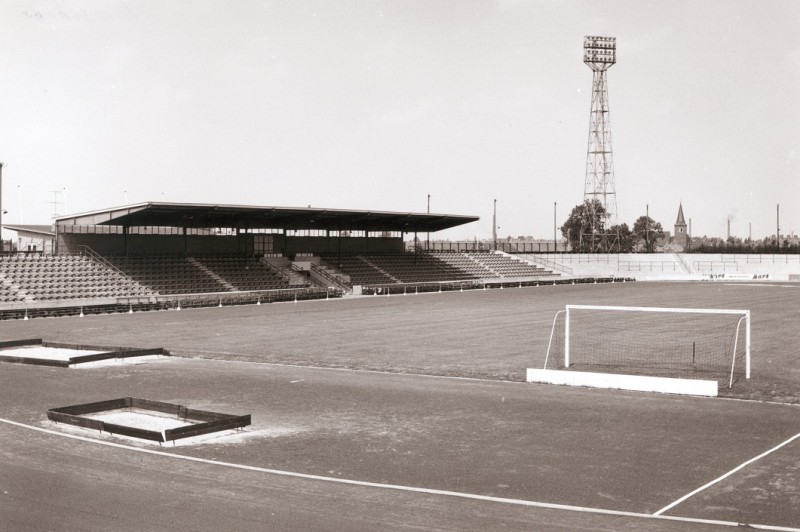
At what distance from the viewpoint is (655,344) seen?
26.7 m

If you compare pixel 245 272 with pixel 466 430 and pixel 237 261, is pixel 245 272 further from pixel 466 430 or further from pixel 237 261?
pixel 466 430

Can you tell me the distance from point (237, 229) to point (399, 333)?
1577 inches

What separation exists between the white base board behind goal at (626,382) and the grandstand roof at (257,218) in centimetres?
3971

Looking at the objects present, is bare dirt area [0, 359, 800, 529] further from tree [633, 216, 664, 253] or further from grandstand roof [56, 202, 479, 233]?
tree [633, 216, 664, 253]

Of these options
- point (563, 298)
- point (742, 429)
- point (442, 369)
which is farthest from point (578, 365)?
point (563, 298)

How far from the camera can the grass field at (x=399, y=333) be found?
22.0 m

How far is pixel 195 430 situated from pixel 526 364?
11566 millimetres

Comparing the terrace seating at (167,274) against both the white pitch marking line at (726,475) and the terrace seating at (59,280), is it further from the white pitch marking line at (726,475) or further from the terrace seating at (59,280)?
the white pitch marking line at (726,475)

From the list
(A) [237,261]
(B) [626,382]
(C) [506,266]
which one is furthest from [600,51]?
(B) [626,382]

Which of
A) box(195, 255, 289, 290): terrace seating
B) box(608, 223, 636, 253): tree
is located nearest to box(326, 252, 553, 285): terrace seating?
box(195, 255, 289, 290): terrace seating

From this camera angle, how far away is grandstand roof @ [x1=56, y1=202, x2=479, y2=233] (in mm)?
55094

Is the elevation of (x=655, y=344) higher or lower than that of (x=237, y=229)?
lower

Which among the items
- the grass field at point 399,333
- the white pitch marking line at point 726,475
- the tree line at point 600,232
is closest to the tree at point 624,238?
the tree line at point 600,232

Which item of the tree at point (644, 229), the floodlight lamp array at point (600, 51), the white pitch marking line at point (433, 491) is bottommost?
the white pitch marking line at point (433, 491)
